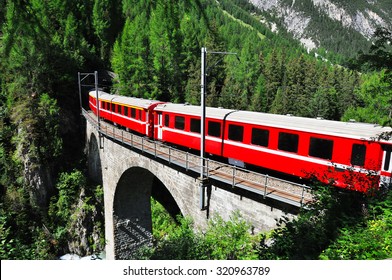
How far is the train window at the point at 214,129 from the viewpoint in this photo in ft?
42.0

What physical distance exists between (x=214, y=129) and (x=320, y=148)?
4771 mm

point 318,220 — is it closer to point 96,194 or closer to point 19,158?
point 96,194

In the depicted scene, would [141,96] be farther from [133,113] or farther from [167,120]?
[167,120]

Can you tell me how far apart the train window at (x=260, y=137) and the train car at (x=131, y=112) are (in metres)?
7.62

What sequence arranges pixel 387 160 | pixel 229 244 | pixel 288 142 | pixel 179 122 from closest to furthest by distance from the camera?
pixel 229 244
pixel 387 160
pixel 288 142
pixel 179 122

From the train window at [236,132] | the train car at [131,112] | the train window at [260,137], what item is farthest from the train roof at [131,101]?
the train window at [260,137]

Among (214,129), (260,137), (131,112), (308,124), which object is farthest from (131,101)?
(308,124)

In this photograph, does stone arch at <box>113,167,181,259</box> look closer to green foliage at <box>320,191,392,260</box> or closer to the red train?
the red train

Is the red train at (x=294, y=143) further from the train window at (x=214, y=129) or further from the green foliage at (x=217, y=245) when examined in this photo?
the green foliage at (x=217, y=245)

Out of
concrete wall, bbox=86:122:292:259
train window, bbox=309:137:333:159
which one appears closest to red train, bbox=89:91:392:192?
train window, bbox=309:137:333:159

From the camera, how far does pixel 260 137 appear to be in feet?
37.0

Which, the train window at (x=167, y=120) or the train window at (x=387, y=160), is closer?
the train window at (x=387, y=160)

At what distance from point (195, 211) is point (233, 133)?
3693 millimetres

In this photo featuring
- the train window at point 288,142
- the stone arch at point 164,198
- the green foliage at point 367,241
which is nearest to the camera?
the green foliage at point 367,241
